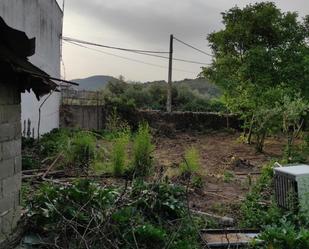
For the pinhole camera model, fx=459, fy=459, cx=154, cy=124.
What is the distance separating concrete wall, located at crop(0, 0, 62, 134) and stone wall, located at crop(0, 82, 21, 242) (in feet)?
17.4

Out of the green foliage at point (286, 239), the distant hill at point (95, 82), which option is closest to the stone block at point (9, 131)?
the green foliage at point (286, 239)

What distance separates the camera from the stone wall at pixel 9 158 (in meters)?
4.95

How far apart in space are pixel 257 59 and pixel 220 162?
5767 millimetres

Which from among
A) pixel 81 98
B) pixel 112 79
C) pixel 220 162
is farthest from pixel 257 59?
pixel 112 79

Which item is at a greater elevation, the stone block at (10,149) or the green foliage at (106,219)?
the stone block at (10,149)

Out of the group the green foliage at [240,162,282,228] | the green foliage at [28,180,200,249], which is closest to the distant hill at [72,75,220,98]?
the green foliage at [240,162,282,228]

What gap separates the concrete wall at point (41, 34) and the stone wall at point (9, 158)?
17.4ft

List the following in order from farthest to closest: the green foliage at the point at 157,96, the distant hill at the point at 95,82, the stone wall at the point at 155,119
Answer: the distant hill at the point at 95,82, the green foliage at the point at 157,96, the stone wall at the point at 155,119

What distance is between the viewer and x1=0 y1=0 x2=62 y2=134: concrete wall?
11344 mm

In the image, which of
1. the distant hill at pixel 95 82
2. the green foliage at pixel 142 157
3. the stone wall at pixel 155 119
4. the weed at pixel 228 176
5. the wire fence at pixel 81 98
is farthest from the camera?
the distant hill at pixel 95 82

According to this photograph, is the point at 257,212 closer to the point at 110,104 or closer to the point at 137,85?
the point at 110,104

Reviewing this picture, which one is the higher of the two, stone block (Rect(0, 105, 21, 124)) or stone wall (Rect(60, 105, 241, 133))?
stone block (Rect(0, 105, 21, 124))

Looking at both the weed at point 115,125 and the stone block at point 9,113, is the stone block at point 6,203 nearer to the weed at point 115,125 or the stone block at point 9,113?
the stone block at point 9,113

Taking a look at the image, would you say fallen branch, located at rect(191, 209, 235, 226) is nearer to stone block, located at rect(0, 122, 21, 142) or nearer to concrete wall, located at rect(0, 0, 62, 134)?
stone block, located at rect(0, 122, 21, 142)
